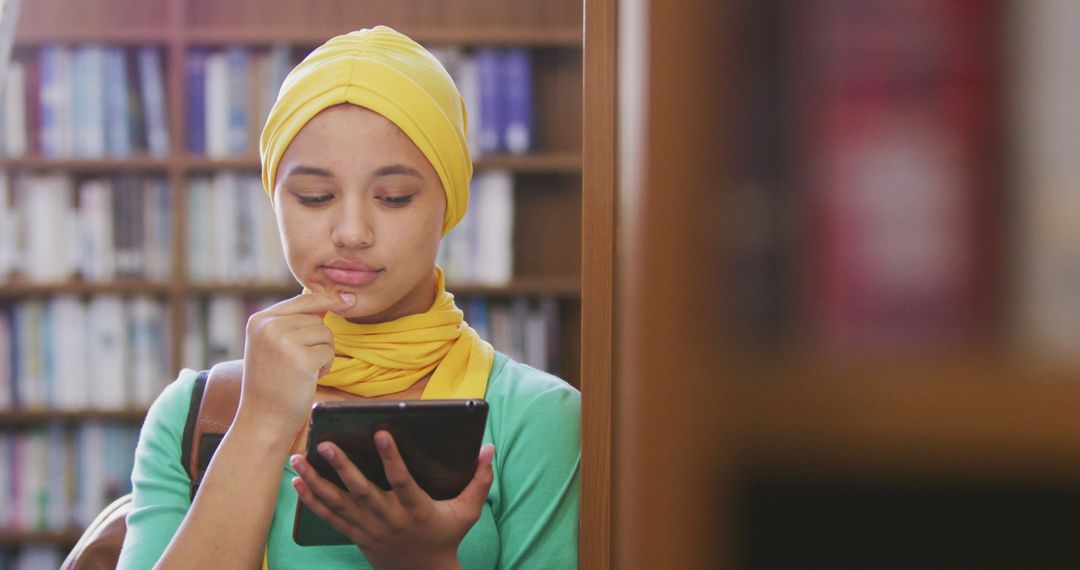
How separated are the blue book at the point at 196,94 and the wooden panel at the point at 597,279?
5.96ft

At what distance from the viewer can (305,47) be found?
7.96 feet

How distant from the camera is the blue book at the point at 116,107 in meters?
2.40

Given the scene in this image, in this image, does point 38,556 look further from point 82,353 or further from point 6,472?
point 82,353

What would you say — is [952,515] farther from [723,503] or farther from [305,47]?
[305,47]

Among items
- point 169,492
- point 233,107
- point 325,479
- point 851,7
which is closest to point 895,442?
point 851,7

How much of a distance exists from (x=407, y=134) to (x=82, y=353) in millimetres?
1801

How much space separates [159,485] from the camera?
935mm

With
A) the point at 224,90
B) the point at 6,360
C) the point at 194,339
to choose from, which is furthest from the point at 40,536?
the point at 224,90

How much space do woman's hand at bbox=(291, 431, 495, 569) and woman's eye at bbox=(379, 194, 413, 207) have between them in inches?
9.0

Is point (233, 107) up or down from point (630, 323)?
up

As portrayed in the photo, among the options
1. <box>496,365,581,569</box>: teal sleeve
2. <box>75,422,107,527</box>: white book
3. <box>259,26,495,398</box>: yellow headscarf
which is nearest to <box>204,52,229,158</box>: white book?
<box>75,422,107,527</box>: white book

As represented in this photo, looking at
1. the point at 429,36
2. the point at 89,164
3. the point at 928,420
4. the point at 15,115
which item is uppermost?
the point at 429,36

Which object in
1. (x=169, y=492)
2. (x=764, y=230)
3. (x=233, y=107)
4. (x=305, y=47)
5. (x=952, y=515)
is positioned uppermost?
(x=305, y=47)

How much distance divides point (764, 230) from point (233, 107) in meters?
2.21
